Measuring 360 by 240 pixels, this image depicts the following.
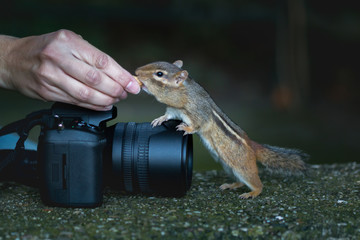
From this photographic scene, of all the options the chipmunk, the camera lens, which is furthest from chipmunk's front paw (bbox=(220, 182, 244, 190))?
the camera lens

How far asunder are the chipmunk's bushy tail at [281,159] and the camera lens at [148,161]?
58 centimetres

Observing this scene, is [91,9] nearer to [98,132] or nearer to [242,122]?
[242,122]

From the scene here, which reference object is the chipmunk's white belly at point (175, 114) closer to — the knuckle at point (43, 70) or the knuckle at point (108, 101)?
the knuckle at point (108, 101)

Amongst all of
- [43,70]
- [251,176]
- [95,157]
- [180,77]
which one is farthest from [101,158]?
[251,176]

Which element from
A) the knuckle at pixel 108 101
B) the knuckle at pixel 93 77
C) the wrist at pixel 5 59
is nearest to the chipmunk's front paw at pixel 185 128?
the knuckle at pixel 108 101

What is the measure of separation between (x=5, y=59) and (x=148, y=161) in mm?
926

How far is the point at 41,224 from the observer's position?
217 centimetres

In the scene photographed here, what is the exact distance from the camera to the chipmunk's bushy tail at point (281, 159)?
116 inches

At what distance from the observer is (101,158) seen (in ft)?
7.80

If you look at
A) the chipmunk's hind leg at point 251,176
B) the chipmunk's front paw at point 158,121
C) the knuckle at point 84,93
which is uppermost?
the knuckle at point 84,93

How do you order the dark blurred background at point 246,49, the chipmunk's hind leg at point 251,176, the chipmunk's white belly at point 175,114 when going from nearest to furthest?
the chipmunk's hind leg at point 251,176
the chipmunk's white belly at point 175,114
the dark blurred background at point 246,49

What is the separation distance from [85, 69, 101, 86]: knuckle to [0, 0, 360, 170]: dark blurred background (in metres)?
3.75

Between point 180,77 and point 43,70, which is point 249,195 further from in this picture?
point 43,70

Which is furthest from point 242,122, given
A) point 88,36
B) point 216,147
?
point 216,147
